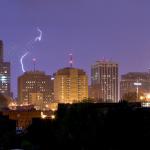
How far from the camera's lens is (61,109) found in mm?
76250

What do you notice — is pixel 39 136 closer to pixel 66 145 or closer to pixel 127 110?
pixel 66 145

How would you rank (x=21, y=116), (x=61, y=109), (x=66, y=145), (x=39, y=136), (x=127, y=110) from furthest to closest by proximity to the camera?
(x=21, y=116) → (x=61, y=109) → (x=39, y=136) → (x=66, y=145) → (x=127, y=110)

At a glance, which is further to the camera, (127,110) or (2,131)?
(2,131)

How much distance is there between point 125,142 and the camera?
46.4 metres

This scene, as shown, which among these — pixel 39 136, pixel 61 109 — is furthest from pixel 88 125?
pixel 61 109

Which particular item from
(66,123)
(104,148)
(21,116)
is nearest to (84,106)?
(66,123)

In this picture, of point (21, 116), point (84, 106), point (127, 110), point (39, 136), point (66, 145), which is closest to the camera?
point (127, 110)

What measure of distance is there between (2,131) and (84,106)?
3265 cm

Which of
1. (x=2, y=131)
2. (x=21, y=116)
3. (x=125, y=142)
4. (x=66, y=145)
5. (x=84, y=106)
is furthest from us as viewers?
(x=21, y=116)

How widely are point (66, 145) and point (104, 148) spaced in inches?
260

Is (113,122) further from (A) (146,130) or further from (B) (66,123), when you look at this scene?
(B) (66,123)

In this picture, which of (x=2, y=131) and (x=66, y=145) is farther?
(x=2, y=131)

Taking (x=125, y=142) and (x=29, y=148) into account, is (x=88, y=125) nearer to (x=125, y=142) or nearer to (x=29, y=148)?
(x=125, y=142)

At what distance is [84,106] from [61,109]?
732 inches
